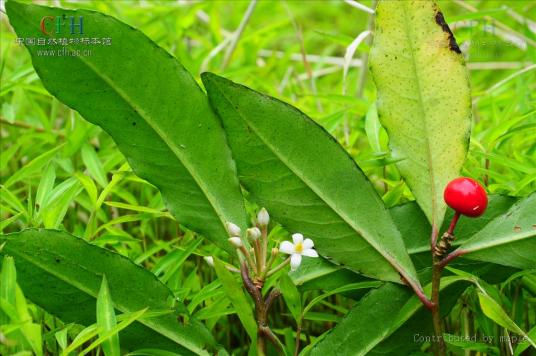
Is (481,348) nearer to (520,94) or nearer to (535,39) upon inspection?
(520,94)

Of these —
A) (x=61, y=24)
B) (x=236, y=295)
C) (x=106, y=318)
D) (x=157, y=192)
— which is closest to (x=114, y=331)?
(x=106, y=318)

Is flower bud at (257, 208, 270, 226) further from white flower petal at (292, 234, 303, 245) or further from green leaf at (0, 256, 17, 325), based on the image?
green leaf at (0, 256, 17, 325)

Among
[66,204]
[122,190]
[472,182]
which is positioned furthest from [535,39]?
[66,204]

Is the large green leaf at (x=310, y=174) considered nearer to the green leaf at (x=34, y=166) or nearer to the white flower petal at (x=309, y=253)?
the white flower petal at (x=309, y=253)

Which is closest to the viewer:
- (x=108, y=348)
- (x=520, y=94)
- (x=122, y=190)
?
(x=108, y=348)

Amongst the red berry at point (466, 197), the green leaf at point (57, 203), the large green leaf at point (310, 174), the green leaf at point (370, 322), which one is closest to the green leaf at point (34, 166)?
the green leaf at point (57, 203)

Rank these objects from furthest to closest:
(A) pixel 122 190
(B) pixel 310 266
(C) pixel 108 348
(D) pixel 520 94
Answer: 1. (D) pixel 520 94
2. (A) pixel 122 190
3. (B) pixel 310 266
4. (C) pixel 108 348

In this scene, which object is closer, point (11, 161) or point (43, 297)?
point (43, 297)
